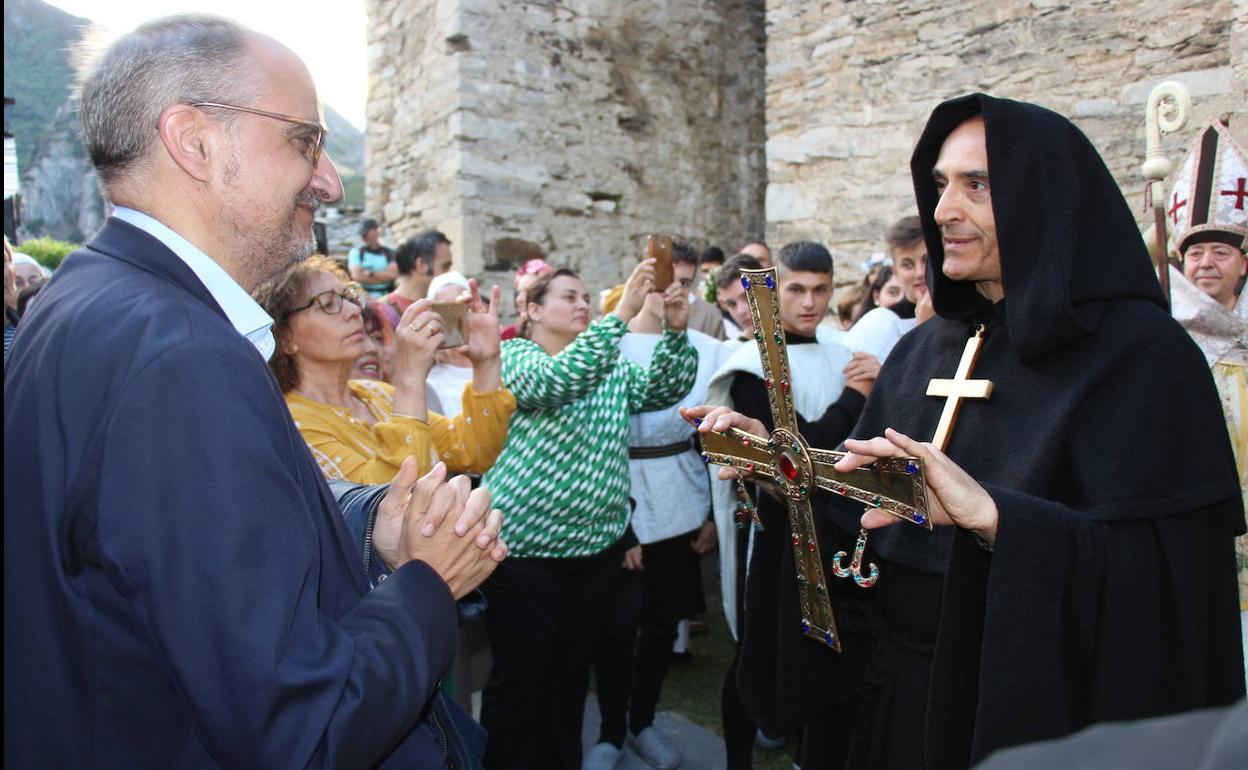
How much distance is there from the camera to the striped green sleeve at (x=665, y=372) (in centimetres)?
375

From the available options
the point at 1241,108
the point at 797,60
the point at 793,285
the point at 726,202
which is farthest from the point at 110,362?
the point at 726,202

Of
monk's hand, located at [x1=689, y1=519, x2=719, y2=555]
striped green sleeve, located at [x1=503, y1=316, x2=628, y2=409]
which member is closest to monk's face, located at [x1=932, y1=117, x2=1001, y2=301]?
striped green sleeve, located at [x1=503, y1=316, x2=628, y2=409]

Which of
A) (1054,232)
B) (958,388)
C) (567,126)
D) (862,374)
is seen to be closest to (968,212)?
(1054,232)

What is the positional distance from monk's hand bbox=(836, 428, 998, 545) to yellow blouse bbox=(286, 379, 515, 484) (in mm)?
1537

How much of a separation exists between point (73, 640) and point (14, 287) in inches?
165

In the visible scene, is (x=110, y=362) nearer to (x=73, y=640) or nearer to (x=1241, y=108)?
(x=73, y=640)

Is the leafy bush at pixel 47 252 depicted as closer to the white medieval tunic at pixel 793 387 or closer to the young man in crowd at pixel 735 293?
the young man in crowd at pixel 735 293

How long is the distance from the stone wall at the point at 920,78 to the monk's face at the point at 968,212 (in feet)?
12.5

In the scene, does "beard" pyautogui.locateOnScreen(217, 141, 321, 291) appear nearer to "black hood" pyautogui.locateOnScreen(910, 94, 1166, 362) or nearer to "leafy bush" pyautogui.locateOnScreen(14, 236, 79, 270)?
"black hood" pyautogui.locateOnScreen(910, 94, 1166, 362)

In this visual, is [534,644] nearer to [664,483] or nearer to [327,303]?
[664,483]

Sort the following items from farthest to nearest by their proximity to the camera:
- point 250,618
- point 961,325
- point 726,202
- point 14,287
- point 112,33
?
1. point 726,202
2. point 14,287
3. point 961,325
4. point 112,33
5. point 250,618

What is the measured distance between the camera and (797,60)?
7.56 metres

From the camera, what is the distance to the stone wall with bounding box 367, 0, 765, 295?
7.92 metres

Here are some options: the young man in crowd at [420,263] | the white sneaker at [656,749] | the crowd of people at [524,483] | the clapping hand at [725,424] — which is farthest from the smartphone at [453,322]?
the young man in crowd at [420,263]
